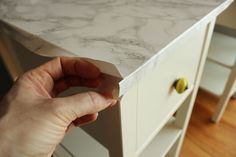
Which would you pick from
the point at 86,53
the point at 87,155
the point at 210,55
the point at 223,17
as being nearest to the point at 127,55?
the point at 86,53

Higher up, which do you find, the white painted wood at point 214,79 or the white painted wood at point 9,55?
the white painted wood at point 9,55

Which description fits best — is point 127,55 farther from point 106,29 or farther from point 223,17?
point 223,17

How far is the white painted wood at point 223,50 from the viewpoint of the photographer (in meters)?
1.18

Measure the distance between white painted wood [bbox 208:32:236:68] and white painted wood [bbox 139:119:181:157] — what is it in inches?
21.4

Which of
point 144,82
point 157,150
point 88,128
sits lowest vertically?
point 157,150

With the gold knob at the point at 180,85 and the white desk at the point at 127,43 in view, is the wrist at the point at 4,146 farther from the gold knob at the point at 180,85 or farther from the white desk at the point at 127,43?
the gold knob at the point at 180,85

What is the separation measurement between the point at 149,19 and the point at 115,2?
11 centimetres

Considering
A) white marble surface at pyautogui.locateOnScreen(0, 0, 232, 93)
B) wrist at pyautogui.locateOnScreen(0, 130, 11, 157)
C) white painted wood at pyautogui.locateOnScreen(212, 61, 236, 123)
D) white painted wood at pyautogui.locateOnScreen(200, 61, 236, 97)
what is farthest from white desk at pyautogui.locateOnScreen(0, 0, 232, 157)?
white painted wood at pyautogui.locateOnScreen(200, 61, 236, 97)

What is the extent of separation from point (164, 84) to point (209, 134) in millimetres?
824

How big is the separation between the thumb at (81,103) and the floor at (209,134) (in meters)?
0.89

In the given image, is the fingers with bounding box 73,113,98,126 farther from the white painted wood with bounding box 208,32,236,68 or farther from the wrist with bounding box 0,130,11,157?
the white painted wood with bounding box 208,32,236,68

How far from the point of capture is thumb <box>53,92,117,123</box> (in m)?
0.32

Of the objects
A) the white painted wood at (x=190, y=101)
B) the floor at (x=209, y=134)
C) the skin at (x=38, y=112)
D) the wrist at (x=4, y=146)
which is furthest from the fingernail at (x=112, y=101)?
the floor at (x=209, y=134)

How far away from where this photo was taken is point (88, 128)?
531 millimetres
